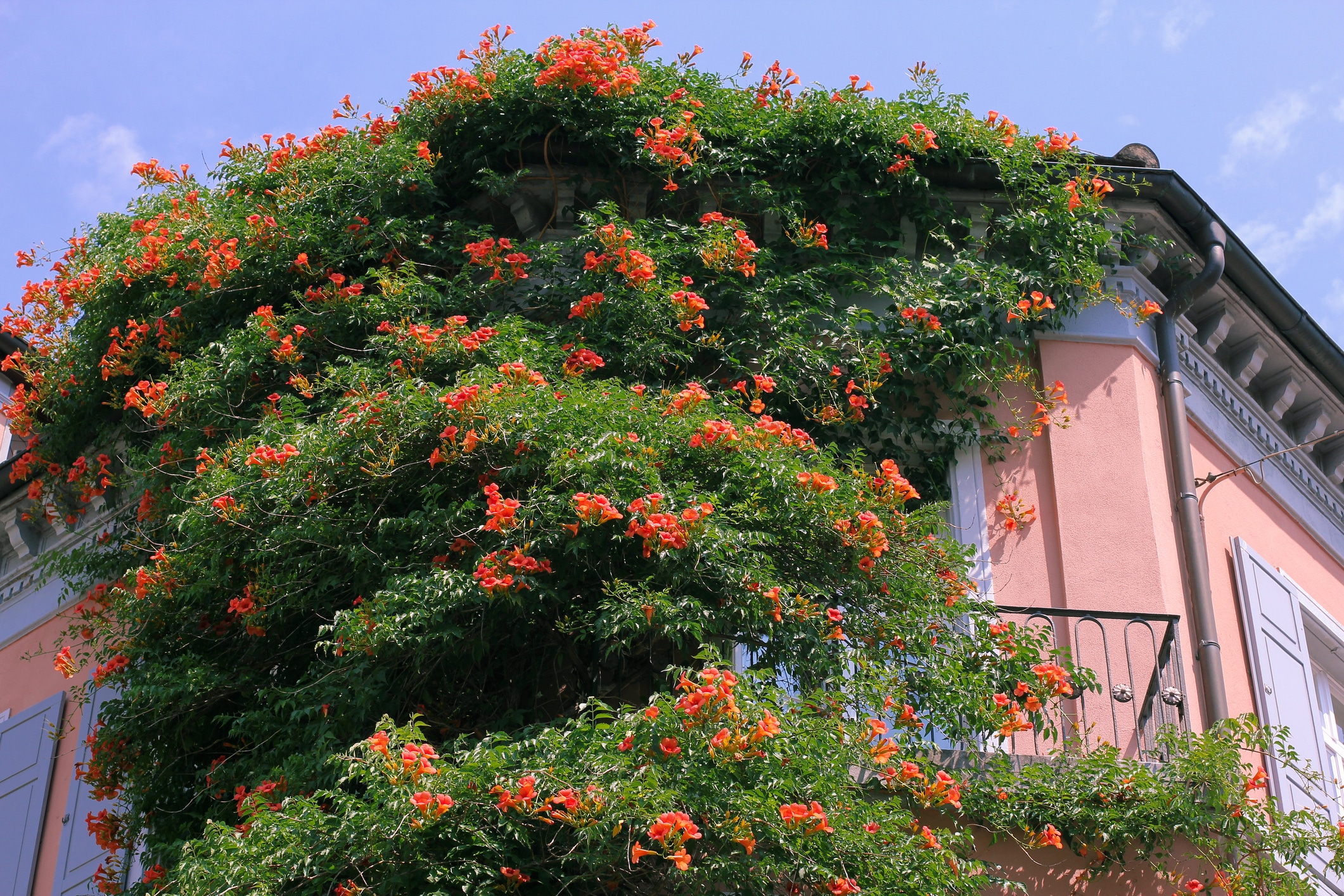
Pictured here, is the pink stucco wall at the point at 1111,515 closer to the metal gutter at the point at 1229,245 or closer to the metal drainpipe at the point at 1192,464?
the metal drainpipe at the point at 1192,464

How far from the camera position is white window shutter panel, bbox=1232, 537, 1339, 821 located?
8641 mm

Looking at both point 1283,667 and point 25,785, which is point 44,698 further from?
point 1283,667

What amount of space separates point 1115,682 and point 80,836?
19.3 ft

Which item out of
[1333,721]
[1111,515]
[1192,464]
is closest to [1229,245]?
[1192,464]

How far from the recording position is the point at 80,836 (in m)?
9.34

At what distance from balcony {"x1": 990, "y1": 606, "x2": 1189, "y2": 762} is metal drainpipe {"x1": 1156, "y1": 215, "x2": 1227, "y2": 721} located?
259 millimetres

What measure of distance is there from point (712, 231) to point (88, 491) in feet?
13.5

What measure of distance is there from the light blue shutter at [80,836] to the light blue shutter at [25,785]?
218mm

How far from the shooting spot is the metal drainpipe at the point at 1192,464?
27.0 ft

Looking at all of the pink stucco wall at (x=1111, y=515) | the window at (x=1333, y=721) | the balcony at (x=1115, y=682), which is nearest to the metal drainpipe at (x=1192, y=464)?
the pink stucco wall at (x=1111, y=515)

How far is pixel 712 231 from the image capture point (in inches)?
338

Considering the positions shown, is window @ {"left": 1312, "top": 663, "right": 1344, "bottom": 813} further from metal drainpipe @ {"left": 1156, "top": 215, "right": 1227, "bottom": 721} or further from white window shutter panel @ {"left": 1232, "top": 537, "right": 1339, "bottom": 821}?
metal drainpipe @ {"left": 1156, "top": 215, "right": 1227, "bottom": 721}

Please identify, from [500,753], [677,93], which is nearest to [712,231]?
[677,93]

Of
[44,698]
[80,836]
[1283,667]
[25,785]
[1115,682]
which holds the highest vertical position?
[44,698]
